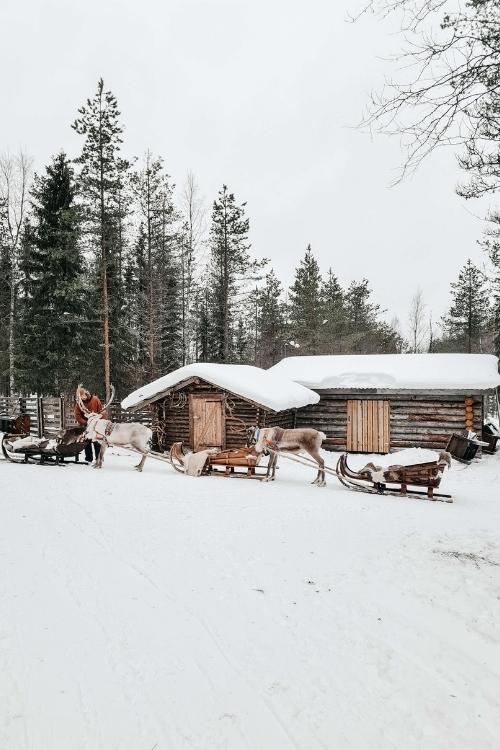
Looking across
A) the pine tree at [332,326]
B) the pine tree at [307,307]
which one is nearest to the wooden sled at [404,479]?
the pine tree at [307,307]

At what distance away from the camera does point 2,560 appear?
498 cm

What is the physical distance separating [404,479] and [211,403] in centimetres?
773

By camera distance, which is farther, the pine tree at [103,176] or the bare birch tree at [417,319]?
the bare birch tree at [417,319]

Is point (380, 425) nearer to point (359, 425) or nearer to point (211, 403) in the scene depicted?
point (359, 425)

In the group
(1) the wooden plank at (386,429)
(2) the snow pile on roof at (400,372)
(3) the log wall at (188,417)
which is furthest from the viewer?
(1) the wooden plank at (386,429)

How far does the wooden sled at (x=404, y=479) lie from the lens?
8633 mm

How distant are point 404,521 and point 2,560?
5.65m

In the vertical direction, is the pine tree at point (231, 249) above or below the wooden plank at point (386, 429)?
above

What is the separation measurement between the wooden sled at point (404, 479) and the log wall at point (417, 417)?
16.9ft

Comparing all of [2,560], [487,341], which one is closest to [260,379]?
[2,560]

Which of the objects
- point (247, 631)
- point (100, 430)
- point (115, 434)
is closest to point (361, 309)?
point (115, 434)

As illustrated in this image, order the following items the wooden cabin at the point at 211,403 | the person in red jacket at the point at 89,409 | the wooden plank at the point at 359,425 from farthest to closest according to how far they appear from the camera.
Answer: the wooden plank at the point at 359,425
the wooden cabin at the point at 211,403
the person in red jacket at the point at 89,409

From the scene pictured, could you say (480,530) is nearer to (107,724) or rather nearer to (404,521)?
(404,521)

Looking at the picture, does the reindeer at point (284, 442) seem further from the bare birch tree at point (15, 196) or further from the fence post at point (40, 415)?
the bare birch tree at point (15, 196)
